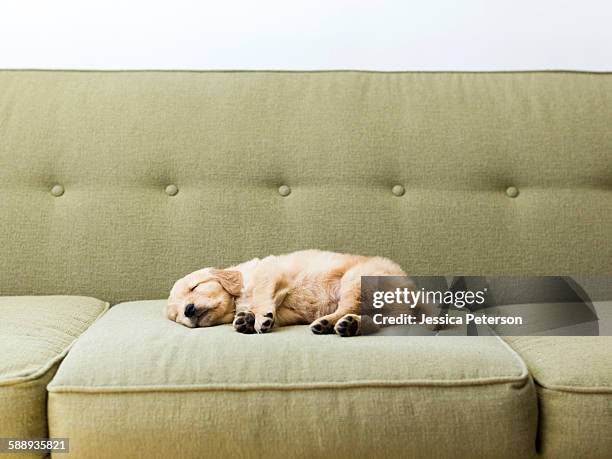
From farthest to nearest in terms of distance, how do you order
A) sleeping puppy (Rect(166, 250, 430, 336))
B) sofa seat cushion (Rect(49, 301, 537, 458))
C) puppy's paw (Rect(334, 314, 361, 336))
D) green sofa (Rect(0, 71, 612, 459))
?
green sofa (Rect(0, 71, 612, 459)) < sleeping puppy (Rect(166, 250, 430, 336)) < puppy's paw (Rect(334, 314, 361, 336)) < sofa seat cushion (Rect(49, 301, 537, 458))

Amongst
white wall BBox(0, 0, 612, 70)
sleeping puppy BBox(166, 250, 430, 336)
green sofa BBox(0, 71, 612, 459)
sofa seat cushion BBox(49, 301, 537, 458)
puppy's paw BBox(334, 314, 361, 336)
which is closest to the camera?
sofa seat cushion BBox(49, 301, 537, 458)

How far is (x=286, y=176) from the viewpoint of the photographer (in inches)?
84.0

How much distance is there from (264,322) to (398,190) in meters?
0.71

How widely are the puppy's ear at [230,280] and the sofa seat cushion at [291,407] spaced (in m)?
0.35

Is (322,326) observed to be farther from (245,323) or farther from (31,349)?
(31,349)

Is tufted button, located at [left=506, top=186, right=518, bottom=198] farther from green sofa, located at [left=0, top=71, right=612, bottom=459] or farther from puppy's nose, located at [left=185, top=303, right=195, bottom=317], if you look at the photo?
puppy's nose, located at [left=185, top=303, right=195, bottom=317]

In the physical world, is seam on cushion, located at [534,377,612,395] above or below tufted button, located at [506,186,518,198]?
below

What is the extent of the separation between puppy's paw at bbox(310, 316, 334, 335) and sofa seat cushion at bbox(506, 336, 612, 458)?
0.45 m

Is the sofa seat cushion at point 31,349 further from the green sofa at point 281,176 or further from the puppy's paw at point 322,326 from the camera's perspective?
the puppy's paw at point 322,326

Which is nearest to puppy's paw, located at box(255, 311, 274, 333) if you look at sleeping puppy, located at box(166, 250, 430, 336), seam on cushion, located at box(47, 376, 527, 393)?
sleeping puppy, located at box(166, 250, 430, 336)

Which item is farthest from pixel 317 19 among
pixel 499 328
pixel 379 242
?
pixel 499 328

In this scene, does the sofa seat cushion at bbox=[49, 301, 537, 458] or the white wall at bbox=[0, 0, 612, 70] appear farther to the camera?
the white wall at bbox=[0, 0, 612, 70]

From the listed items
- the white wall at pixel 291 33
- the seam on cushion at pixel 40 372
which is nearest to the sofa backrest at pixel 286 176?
the white wall at pixel 291 33

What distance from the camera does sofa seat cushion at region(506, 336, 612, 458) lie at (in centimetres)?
136
